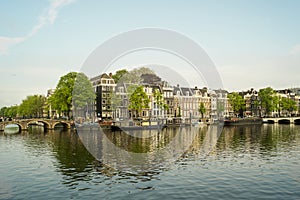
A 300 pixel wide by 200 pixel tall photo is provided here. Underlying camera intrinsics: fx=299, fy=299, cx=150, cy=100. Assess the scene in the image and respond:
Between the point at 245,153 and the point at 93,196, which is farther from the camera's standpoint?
the point at 245,153

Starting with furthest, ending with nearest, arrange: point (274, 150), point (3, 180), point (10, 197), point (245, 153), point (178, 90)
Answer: point (178, 90) < point (274, 150) < point (245, 153) < point (3, 180) < point (10, 197)

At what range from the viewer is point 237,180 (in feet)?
76.0

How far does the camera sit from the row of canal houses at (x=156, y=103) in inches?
3612

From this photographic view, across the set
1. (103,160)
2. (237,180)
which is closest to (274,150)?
(237,180)

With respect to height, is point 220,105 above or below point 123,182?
above

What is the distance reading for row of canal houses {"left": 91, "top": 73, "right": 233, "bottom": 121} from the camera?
9175 centimetres

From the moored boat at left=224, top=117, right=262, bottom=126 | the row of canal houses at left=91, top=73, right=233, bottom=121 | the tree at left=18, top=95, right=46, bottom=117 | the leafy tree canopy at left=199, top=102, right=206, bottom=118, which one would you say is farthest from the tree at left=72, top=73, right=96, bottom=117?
the tree at left=18, top=95, right=46, bottom=117

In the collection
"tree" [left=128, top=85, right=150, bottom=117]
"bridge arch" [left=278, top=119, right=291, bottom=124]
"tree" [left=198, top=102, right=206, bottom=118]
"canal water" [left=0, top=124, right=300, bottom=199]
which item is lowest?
"canal water" [left=0, top=124, right=300, bottom=199]

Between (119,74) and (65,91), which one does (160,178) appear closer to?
(65,91)

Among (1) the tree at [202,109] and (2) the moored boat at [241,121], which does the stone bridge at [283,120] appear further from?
(1) the tree at [202,109]

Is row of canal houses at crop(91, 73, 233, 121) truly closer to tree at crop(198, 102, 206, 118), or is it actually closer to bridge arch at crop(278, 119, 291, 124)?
tree at crop(198, 102, 206, 118)

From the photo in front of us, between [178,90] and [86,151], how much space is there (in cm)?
7508

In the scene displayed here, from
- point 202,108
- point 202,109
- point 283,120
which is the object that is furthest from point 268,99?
point 202,109

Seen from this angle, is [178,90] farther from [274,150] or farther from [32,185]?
[32,185]
